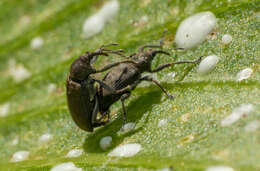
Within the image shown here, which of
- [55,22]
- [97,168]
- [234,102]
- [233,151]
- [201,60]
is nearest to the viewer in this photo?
[233,151]

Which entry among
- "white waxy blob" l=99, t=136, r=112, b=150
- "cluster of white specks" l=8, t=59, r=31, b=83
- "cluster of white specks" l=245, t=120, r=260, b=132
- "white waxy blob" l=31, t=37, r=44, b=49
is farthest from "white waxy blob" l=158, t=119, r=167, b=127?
"white waxy blob" l=31, t=37, r=44, b=49

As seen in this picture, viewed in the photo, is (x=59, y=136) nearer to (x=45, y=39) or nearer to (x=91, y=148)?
(x=91, y=148)

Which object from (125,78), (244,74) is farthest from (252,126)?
(125,78)

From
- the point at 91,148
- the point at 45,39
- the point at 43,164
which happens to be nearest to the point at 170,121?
the point at 91,148

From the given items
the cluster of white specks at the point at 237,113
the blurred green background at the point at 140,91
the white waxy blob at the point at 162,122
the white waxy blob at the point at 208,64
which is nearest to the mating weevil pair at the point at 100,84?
the blurred green background at the point at 140,91

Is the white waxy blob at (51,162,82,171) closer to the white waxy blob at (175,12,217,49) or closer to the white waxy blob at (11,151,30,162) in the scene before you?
the white waxy blob at (11,151,30,162)

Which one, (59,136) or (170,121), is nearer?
(170,121)

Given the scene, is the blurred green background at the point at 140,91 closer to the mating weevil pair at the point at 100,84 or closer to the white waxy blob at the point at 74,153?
the white waxy blob at the point at 74,153
